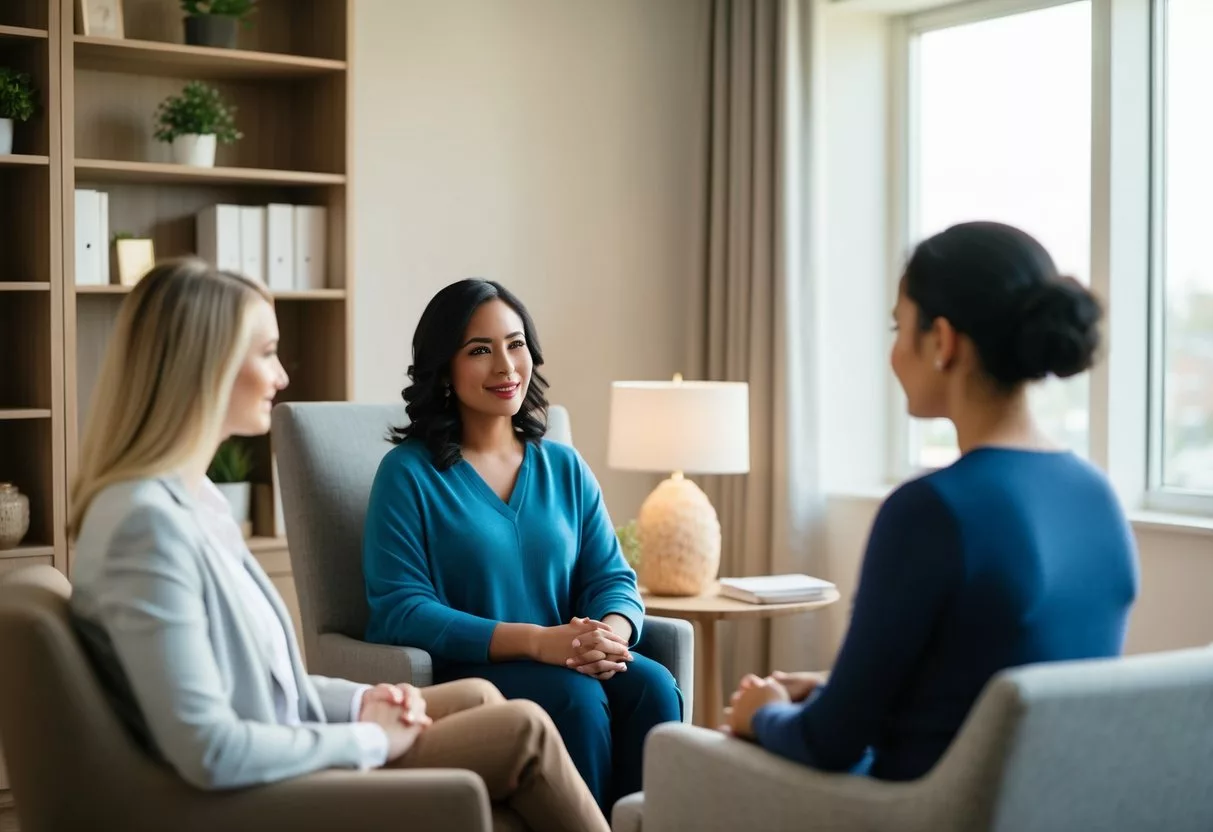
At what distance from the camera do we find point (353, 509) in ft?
9.34

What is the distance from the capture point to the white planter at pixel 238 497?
3.73 m

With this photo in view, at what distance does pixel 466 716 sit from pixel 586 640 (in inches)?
22.2

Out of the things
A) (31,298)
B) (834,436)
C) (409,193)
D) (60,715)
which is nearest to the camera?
(60,715)

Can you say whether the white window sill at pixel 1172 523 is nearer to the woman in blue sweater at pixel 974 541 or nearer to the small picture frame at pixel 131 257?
the woman in blue sweater at pixel 974 541

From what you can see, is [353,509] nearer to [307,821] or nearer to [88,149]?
[307,821]

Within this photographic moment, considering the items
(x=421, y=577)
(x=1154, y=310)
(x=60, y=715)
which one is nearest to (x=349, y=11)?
(x=421, y=577)

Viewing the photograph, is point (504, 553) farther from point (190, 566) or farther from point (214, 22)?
point (214, 22)

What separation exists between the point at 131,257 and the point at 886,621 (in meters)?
2.62

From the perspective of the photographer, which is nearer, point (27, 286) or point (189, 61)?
point (27, 286)

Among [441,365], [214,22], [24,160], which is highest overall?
[214,22]

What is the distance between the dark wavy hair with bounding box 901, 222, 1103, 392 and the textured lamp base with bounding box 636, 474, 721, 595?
6.29ft

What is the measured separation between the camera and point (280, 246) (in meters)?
Answer: 3.76

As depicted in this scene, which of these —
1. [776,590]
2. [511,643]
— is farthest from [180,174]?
[776,590]

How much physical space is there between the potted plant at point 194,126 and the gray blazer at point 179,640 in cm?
214
